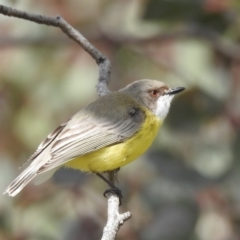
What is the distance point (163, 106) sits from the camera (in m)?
5.16

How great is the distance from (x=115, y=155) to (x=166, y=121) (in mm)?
896

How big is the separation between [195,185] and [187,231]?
13.8 inches

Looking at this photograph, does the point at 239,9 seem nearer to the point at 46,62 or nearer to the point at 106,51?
the point at 106,51

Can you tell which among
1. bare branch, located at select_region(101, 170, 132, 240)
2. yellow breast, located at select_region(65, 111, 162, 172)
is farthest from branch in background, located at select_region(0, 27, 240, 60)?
bare branch, located at select_region(101, 170, 132, 240)

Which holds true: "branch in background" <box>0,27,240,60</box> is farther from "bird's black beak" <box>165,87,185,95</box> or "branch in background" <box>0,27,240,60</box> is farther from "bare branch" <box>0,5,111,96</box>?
"bare branch" <box>0,5,111,96</box>

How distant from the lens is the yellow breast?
451 centimetres

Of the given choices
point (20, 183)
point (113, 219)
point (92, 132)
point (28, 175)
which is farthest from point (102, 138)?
point (113, 219)

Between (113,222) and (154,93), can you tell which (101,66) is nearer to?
(154,93)

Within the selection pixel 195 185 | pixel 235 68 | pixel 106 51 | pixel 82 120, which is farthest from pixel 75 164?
pixel 235 68

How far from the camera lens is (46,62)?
629 cm

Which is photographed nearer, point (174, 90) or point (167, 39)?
point (174, 90)

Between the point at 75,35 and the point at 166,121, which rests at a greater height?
the point at 75,35

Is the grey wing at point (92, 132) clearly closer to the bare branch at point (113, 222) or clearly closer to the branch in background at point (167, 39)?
the bare branch at point (113, 222)

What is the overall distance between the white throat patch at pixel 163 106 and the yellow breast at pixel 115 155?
1.00 ft
